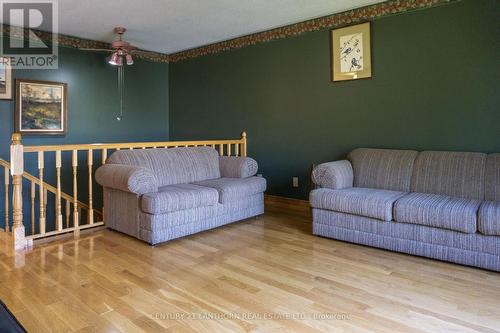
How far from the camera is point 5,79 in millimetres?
4508

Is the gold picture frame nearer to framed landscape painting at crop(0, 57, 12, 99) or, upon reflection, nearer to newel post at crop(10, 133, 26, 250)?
newel post at crop(10, 133, 26, 250)

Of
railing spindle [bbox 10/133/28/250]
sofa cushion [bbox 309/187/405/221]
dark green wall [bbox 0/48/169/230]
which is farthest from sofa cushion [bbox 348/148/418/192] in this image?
dark green wall [bbox 0/48/169/230]

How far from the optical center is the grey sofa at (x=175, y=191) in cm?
314

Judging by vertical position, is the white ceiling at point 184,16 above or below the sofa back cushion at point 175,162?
above

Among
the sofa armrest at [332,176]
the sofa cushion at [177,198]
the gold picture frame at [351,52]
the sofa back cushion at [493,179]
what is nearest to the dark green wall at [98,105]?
the sofa cushion at [177,198]

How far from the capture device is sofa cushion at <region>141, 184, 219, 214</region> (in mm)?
3061

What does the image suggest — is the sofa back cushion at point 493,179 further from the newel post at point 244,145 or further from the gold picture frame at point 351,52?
the newel post at point 244,145

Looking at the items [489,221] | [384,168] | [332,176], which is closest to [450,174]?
[384,168]

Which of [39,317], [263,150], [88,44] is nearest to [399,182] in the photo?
[263,150]

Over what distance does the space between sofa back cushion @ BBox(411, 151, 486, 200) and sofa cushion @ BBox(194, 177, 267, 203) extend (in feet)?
5.21

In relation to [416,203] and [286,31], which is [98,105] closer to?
[286,31]

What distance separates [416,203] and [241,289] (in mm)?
1544

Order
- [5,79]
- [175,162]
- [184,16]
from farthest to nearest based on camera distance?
[5,79], [184,16], [175,162]

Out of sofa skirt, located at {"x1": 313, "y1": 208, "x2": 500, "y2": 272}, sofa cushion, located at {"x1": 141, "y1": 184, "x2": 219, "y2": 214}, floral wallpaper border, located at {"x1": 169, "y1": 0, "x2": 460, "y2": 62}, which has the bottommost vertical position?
sofa skirt, located at {"x1": 313, "y1": 208, "x2": 500, "y2": 272}
